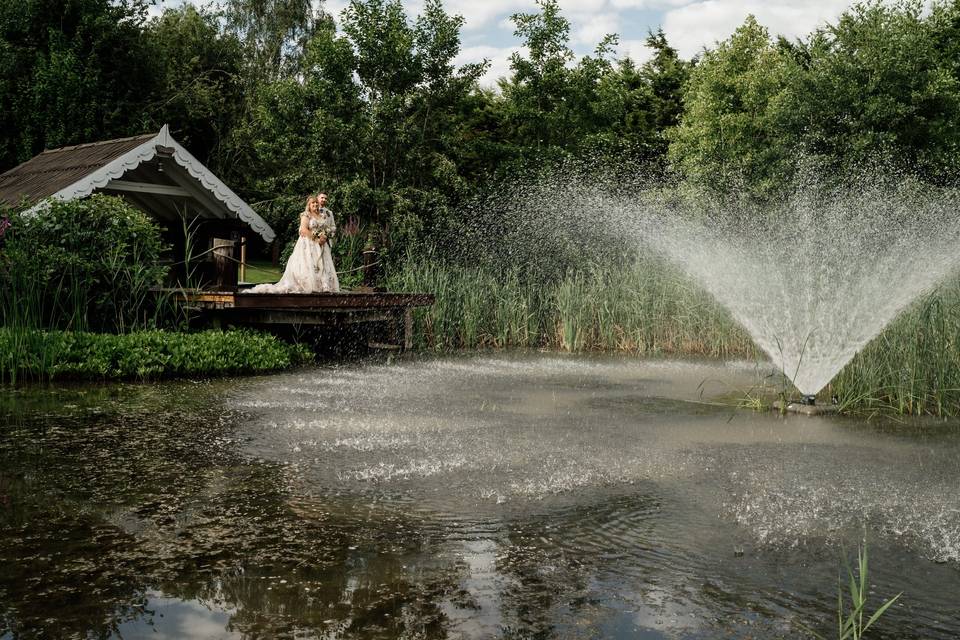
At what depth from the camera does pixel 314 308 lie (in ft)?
44.4

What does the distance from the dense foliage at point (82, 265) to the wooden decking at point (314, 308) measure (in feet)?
2.82

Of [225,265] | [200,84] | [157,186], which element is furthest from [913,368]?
[200,84]

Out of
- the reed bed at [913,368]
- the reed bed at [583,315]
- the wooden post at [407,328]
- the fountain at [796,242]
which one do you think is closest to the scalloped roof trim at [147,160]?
the reed bed at [583,315]

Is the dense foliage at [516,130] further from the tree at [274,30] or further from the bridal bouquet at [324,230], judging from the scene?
the tree at [274,30]

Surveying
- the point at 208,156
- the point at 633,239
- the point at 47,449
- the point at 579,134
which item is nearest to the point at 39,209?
the point at 47,449

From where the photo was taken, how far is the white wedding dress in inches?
556

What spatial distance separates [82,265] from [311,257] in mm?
3733

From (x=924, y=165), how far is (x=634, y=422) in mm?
15877

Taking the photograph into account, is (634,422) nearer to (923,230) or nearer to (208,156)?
(923,230)

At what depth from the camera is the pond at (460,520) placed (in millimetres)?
3559

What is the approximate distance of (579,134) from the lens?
2297 cm

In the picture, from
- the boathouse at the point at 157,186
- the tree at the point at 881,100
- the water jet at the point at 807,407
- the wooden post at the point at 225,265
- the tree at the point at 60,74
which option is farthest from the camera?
the tree at the point at 60,74

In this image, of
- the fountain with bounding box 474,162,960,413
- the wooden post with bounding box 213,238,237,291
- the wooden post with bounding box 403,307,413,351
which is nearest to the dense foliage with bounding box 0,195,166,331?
the wooden post with bounding box 213,238,237,291

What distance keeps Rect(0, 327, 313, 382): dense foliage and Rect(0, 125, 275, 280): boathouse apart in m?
3.08
